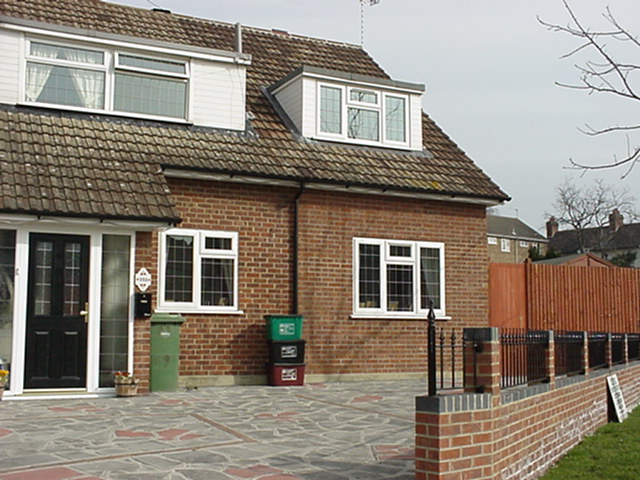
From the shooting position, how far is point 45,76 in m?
13.6

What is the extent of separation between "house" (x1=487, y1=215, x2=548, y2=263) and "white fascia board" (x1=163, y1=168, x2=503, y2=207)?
175ft

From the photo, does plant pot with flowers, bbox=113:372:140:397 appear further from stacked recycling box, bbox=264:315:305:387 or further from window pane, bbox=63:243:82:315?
stacked recycling box, bbox=264:315:305:387

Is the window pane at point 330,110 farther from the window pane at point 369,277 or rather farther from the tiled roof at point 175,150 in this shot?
the window pane at point 369,277

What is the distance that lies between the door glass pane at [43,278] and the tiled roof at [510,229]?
202 ft

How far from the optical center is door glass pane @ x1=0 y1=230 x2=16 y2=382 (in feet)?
37.1

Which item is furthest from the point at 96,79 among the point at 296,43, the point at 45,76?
the point at 296,43

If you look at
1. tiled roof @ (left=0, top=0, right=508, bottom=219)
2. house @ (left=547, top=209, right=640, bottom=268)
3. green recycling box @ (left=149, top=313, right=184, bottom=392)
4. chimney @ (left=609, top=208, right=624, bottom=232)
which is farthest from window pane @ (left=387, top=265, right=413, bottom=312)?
chimney @ (left=609, top=208, right=624, bottom=232)

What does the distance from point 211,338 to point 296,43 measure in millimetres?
9374

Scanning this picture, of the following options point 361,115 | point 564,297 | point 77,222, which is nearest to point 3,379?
point 77,222

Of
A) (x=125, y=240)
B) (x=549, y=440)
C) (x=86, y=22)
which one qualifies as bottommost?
(x=549, y=440)

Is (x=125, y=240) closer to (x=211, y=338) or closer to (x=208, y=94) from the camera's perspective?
(x=211, y=338)

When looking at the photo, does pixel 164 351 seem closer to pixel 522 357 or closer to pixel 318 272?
pixel 318 272

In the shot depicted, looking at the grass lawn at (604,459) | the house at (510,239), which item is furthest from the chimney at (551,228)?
the grass lawn at (604,459)

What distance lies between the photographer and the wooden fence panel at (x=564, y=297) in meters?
17.4
